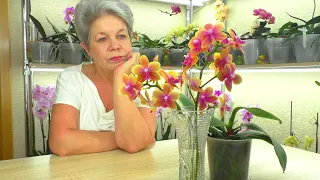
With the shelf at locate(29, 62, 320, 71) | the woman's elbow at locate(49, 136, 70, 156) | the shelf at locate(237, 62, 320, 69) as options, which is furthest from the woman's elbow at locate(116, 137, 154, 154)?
the shelf at locate(237, 62, 320, 69)

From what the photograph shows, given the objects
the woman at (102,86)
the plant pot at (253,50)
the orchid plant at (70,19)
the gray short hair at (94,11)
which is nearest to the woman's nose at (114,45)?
the woman at (102,86)

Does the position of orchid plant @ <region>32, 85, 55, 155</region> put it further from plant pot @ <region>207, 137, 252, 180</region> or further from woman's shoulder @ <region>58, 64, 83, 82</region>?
plant pot @ <region>207, 137, 252, 180</region>

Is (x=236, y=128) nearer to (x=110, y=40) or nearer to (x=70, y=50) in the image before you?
(x=110, y=40)

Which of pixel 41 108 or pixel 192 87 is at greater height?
pixel 192 87

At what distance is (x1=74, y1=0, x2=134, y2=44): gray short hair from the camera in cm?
128

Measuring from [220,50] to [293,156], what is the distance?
0.58 m

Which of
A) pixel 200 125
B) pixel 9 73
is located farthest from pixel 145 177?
pixel 9 73

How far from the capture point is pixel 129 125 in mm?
1159

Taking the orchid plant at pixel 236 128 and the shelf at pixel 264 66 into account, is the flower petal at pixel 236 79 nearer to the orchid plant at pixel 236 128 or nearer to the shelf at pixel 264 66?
the orchid plant at pixel 236 128

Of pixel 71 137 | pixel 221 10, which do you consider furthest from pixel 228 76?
pixel 221 10

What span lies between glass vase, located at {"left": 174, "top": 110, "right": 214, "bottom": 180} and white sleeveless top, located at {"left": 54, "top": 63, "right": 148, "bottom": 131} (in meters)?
0.66

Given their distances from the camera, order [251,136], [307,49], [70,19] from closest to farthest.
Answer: [251,136] < [307,49] < [70,19]

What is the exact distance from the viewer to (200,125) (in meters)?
0.64

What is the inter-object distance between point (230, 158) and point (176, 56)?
148 centimetres
